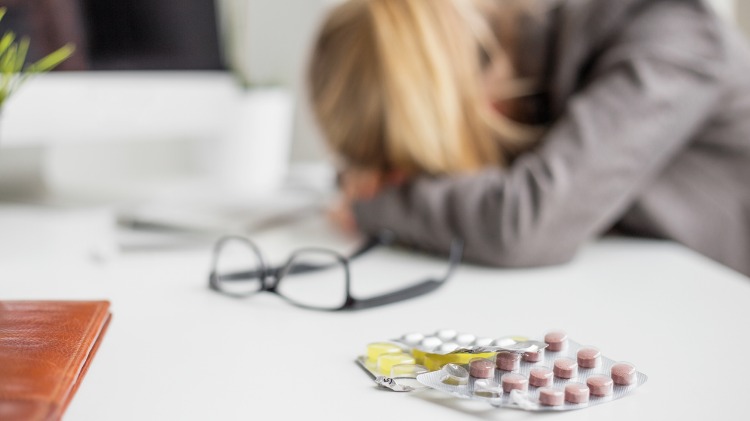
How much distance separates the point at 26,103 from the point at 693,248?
0.64m

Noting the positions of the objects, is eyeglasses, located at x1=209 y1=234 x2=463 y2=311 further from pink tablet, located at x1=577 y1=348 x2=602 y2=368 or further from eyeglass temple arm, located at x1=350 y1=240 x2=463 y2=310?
pink tablet, located at x1=577 y1=348 x2=602 y2=368

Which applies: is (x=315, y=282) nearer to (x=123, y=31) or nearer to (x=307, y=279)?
(x=307, y=279)

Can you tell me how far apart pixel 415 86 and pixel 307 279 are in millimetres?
216

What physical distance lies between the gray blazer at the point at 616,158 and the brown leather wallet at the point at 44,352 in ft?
1.11

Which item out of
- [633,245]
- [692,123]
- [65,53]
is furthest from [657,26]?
[65,53]

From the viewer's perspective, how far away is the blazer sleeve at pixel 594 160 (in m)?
0.61

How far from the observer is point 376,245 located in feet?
2.32

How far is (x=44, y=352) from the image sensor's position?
0.32 meters

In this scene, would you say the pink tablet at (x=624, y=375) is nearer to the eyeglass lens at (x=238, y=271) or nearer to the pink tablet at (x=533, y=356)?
the pink tablet at (x=533, y=356)

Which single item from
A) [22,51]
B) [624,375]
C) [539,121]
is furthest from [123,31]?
[624,375]

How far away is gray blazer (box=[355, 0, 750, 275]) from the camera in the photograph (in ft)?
2.03

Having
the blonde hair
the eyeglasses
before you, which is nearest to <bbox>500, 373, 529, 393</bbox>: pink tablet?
the eyeglasses

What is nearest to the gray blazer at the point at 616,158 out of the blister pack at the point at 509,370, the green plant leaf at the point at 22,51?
the blister pack at the point at 509,370

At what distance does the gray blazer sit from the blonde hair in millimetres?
39
